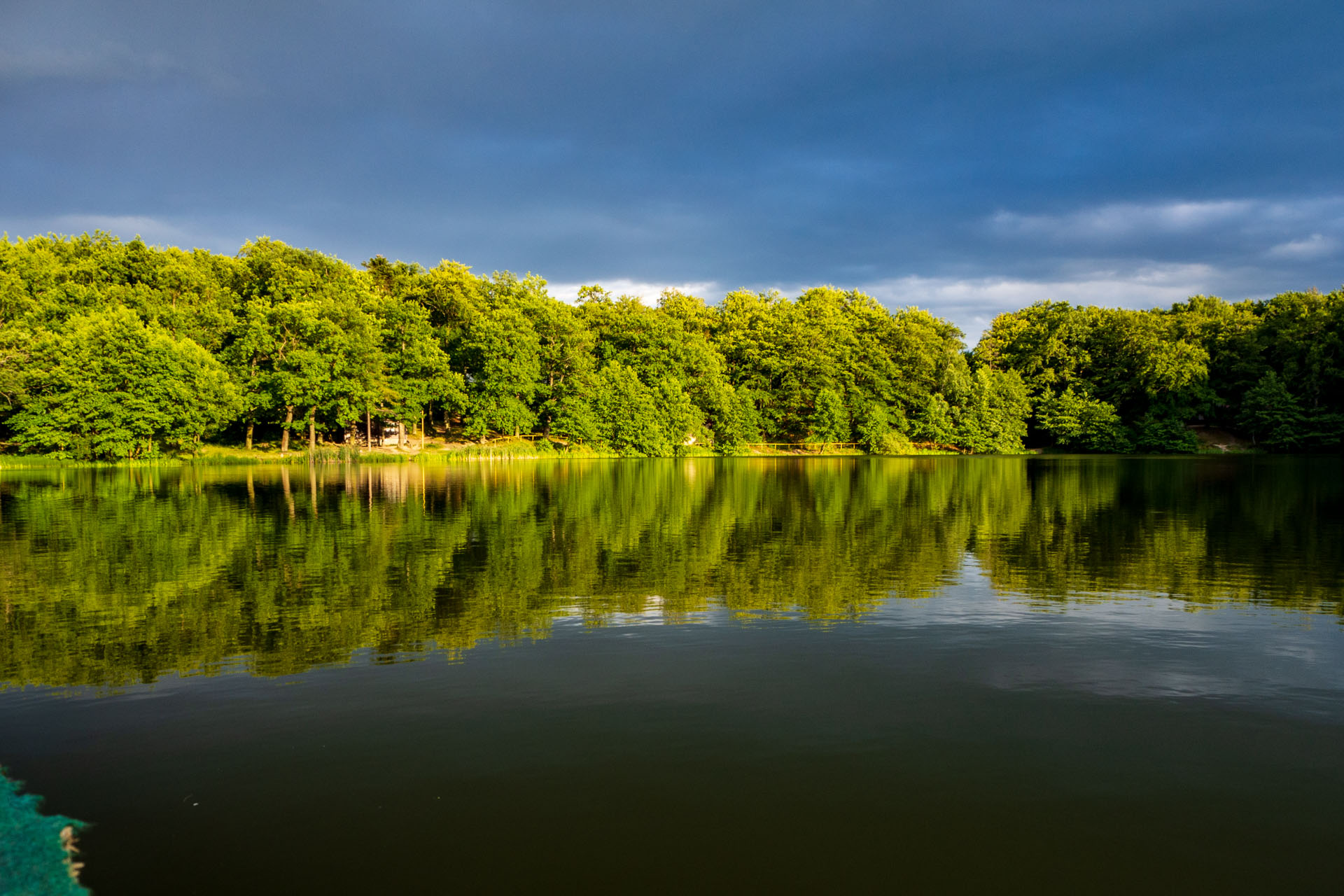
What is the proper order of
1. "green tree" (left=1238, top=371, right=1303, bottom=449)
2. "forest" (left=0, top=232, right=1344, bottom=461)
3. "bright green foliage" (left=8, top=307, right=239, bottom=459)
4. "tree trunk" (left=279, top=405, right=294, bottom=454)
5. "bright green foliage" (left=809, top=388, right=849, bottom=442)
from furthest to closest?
1. "bright green foliage" (left=809, top=388, right=849, bottom=442)
2. "green tree" (left=1238, top=371, right=1303, bottom=449)
3. "tree trunk" (left=279, top=405, right=294, bottom=454)
4. "forest" (left=0, top=232, right=1344, bottom=461)
5. "bright green foliage" (left=8, top=307, right=239, bottom=459)

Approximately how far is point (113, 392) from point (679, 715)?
68.6 m

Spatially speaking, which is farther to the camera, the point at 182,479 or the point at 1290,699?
the point at 182,479

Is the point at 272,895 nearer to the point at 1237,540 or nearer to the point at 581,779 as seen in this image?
the point at 581,779

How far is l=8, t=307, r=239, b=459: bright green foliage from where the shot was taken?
59469mm

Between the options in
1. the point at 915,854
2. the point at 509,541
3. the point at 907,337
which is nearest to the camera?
the point at 915,854

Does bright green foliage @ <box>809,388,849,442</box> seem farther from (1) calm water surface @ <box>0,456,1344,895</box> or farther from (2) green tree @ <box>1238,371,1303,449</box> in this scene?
(1) calm water surface @ <box>0,456,1344,895</box>

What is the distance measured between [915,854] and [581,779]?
2.66 m

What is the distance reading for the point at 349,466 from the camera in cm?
6131

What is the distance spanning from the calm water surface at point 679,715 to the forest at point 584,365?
171 ft

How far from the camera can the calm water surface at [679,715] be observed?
18.0 ft

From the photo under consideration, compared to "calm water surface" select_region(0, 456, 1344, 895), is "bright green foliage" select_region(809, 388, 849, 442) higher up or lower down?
higher up

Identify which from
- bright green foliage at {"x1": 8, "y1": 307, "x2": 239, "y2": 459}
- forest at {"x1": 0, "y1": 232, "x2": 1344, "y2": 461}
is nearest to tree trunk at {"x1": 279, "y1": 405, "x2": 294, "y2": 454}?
forest at {"x1": 0, "y1": 232, "x2": 1344, "y2": 461}

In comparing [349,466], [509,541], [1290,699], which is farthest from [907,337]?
[1290,699]

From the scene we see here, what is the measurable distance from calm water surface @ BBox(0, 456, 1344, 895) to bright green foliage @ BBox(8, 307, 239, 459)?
48.5 meters
